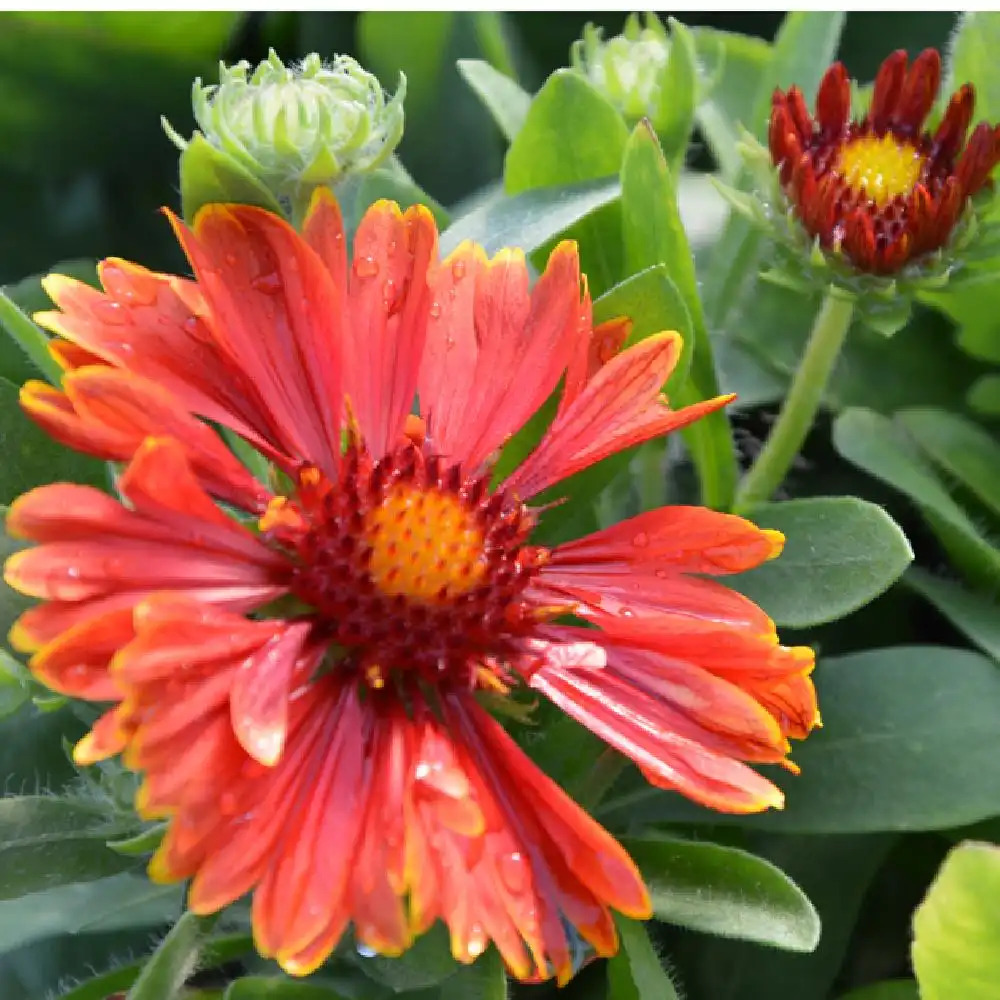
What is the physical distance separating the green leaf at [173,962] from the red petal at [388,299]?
21 cm

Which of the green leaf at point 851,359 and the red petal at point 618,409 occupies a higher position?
the red petal at point 618,409

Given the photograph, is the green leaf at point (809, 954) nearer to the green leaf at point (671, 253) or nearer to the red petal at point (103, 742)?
the green leaf at point (671, 253)

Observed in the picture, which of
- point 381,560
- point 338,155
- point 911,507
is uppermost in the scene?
point 338,155

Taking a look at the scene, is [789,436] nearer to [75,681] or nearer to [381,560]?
[381,560]

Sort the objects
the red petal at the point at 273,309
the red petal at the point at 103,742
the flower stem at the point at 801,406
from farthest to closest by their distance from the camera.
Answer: the flower stem at the point at 801,406 < the red petal at the point at 273,309 < the red petal at the point at 103,742

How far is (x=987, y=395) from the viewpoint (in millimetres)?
831

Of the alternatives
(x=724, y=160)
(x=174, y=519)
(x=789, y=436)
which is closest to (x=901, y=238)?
(x=789, y=436)

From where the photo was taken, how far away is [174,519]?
0.44 metres

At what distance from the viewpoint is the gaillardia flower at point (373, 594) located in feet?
1.30

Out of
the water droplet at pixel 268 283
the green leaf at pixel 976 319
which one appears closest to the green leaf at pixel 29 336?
the water droplet at pixel 268 283

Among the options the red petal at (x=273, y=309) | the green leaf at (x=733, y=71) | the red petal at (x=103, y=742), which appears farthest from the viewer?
the green leaf at (x=733, y=71)

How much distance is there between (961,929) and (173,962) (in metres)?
0.29

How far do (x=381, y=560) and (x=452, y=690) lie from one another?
59 mm

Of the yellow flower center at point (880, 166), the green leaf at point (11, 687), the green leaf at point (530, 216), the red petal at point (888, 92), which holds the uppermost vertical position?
the red petal at point (888, 92)
